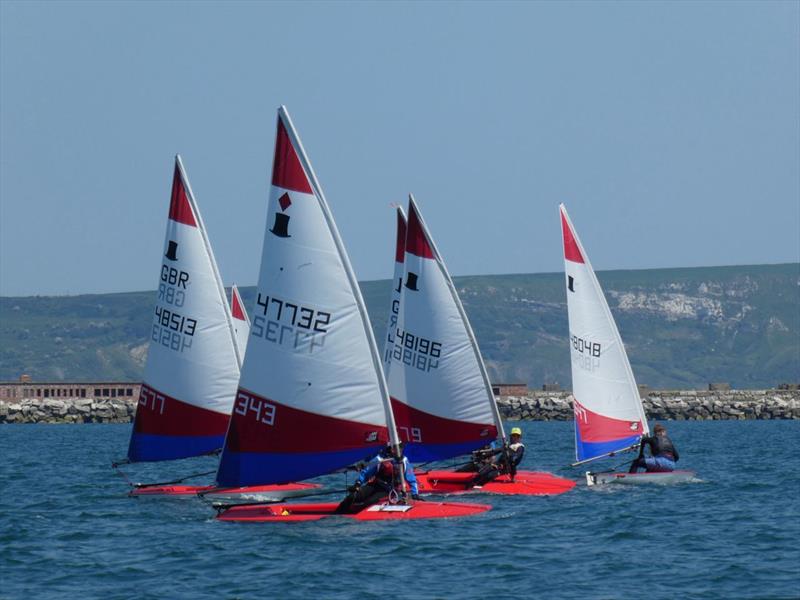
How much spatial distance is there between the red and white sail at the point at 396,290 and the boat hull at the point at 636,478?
17.7ft

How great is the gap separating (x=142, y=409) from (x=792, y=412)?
318 ft

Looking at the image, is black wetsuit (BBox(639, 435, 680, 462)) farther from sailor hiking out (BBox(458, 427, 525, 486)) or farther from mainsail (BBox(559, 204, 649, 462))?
sailor hiking out (BBox(458, 427, 525, 486))

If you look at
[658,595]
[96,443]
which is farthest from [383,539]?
[96,443]

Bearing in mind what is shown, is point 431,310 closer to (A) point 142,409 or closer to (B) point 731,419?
(A) point 142,409

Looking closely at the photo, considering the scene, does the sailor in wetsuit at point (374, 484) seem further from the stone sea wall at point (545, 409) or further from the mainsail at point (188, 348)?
Result: the stone sea wall at point (545, 409)

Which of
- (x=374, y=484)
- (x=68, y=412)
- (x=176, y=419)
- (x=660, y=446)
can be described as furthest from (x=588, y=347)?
(x=68, y=412)

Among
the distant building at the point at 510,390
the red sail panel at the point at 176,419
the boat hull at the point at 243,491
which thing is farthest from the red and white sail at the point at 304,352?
the distant building at the point at 510,390

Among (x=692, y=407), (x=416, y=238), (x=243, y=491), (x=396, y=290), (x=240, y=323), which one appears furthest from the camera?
(x=692, y=407)

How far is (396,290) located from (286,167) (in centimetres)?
→ 1250

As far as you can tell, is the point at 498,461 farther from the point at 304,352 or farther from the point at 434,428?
the point at 304,352

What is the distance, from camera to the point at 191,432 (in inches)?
1341

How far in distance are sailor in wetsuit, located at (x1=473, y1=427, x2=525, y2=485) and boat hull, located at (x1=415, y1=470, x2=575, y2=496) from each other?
139 millimetres

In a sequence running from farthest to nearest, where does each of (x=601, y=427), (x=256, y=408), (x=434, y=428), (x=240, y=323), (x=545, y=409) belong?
(x=545, y=409), (x=240, y=323), (x=601, y=427), (x=434, y=428), (x=256, y=408)

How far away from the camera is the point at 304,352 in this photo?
89.5 ft
